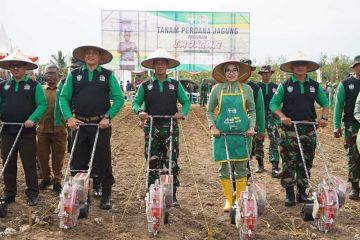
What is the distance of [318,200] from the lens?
5.16 metres

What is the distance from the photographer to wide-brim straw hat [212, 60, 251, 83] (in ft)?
19.6

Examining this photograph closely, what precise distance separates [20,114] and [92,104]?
1.06m

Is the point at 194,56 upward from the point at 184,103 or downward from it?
upward

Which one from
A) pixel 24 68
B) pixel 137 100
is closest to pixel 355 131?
pixel 137 100

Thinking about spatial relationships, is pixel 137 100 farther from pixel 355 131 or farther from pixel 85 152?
pixel 355 131

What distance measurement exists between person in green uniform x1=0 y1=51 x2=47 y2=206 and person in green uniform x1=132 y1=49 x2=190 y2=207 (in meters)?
1.39

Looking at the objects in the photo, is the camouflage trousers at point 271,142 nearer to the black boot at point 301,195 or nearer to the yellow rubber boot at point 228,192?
the black boot at point 301,195

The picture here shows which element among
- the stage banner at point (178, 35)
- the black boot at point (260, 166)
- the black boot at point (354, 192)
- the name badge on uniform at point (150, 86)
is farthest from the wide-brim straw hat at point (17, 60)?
the stage banner at point (178, 35)

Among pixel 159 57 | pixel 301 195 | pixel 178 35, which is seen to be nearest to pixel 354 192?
pixel 301 195

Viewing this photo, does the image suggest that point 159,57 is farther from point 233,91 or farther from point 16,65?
point 16,65

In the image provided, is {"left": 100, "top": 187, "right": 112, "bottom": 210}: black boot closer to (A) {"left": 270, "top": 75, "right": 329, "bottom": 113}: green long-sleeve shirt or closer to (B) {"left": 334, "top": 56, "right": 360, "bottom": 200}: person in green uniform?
(A) {"left": 270, "top": 75, "right": 329, "bottom": 113}: green long-sleeve shirt

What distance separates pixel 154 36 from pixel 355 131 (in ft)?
74.0

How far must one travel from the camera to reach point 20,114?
6129 millimetres

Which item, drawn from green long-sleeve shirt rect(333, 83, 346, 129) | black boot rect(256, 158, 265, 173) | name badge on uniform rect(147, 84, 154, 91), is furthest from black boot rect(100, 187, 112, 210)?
black boot rect(256, 158, 265, 173)
